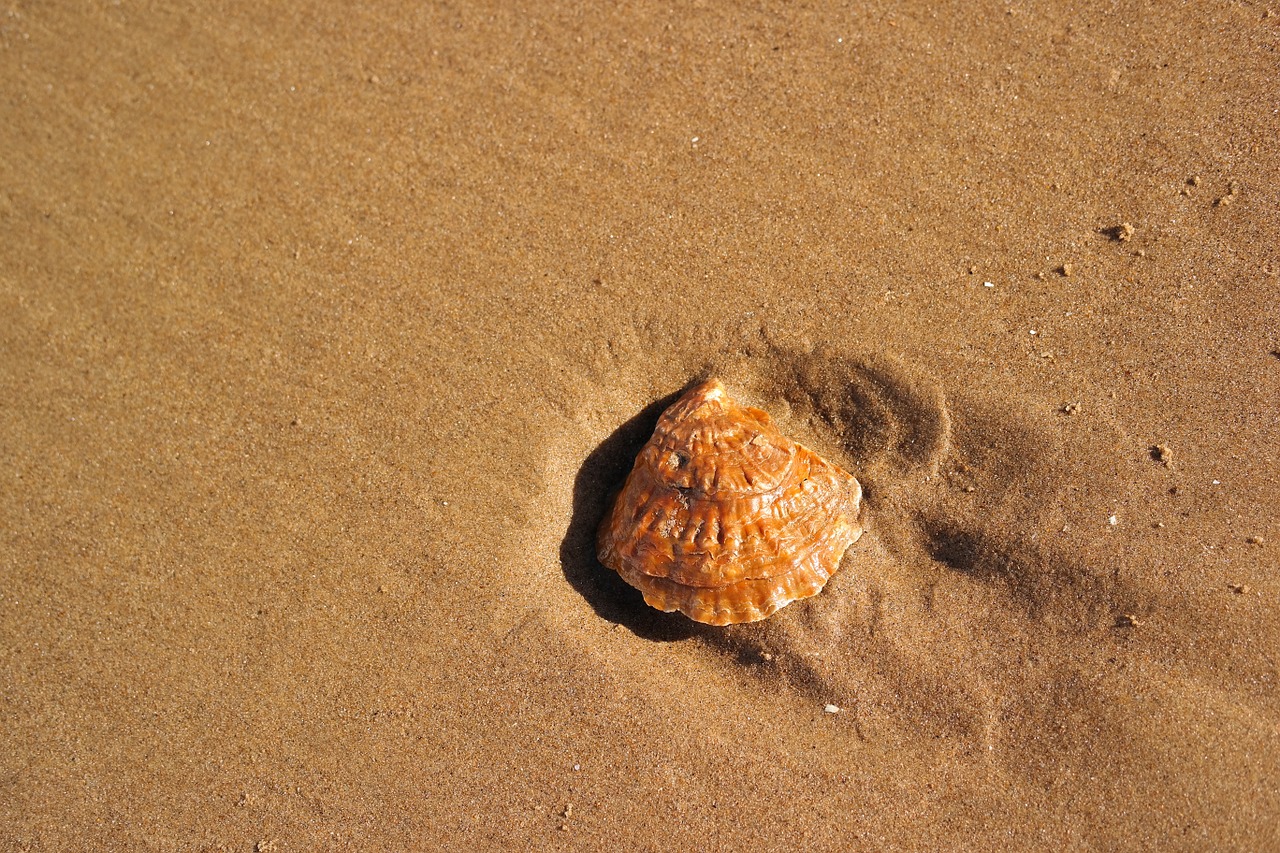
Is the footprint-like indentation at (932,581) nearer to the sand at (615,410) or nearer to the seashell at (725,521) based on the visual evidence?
the sand at (615,410)

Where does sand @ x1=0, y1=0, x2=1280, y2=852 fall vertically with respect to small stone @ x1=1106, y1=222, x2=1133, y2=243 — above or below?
below

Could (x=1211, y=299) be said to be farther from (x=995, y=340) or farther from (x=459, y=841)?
(x=459, y=841)

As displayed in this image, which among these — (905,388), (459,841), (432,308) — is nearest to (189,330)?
(432,308)

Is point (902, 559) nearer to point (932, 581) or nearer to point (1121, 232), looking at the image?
point (932, 581)

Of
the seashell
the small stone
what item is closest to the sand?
the small stone

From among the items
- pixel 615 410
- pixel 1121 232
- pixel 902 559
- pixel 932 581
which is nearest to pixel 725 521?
pixel 615 410

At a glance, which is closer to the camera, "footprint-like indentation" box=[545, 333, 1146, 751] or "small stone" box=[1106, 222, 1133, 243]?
"footprint-like indentation" box=[545, 333, 1146, 751]

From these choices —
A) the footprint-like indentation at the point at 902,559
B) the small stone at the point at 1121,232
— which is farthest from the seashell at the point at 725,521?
the small stone at the point at 1121,232

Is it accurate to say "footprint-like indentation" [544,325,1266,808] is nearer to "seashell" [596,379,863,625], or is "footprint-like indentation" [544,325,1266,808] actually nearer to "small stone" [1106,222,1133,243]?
"seashell" [596,379,863,625]
